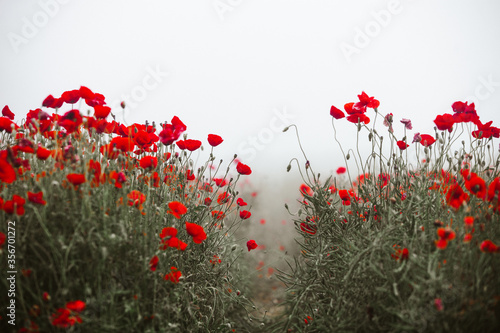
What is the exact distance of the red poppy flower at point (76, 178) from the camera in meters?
1.61

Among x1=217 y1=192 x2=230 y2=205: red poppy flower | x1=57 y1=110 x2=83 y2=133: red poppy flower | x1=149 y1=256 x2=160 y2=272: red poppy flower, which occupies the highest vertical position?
x1=57 y1=110 x2=83 y2=133: red poppy flower

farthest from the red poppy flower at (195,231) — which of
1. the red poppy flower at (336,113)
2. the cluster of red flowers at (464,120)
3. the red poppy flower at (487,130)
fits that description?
the red poppy flower at (487,130)

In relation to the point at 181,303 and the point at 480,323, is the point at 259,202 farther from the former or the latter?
the point at 480,323

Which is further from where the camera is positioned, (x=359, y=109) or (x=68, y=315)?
(x=359, y=109)

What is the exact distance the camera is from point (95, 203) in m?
1.85

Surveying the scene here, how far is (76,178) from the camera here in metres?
1.62

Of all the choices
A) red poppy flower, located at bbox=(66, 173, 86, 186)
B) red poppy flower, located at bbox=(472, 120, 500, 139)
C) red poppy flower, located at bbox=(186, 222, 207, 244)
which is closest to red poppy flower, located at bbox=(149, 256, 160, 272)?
red poppy flower, located at bbox=(186, 222, 207, 244)

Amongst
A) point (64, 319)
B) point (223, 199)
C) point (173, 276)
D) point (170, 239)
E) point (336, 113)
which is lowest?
point (64, 319)

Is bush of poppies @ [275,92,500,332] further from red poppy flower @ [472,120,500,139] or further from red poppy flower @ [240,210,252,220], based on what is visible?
red poppy flower @ [240,210,252,220]

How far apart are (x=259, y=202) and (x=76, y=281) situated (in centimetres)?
510

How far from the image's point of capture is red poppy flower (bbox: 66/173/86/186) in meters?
1.61

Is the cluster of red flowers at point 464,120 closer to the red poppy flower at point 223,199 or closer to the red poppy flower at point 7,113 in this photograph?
the red poppy flower at point 223,199

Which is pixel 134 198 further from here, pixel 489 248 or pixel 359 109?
pixel 489 248

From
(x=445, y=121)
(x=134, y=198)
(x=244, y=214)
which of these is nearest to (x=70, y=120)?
(x=134, y=198)
